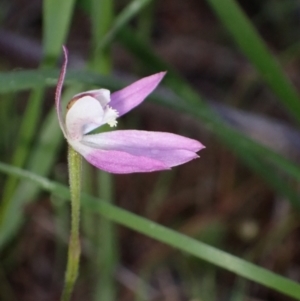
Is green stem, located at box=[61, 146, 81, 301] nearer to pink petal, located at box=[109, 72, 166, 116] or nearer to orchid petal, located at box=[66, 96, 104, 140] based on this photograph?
orchid petal, located at box=[66, 96, 104, 140]

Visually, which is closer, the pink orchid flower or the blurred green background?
the pink orchid flower

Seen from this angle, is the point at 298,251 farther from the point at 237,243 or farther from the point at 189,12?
the point at 189,12

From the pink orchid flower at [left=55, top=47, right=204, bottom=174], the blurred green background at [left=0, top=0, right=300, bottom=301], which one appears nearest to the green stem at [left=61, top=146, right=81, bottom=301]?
the pink orchid flower at [left=55, top=47, right=204, bottom=174]

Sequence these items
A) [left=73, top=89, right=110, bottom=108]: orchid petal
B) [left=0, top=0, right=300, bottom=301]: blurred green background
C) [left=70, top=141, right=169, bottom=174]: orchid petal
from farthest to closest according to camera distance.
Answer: [left=0, top=0, right=300, bottom=301]: blurred green background → [left=73, top=89, right=110, bottom=108]: orchid petal → [left=70, top=141, right=169, bottom=174]: orchid petal

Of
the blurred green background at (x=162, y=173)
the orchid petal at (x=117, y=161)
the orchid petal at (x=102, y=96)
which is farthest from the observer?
the blurred green background at (x=162, y=173)

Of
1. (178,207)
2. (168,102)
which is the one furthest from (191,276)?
(168,102)

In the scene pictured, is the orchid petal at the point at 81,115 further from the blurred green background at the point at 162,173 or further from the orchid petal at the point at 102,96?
the blurred green background at the point at 162,173

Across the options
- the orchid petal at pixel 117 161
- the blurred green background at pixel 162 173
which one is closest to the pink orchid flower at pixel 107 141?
the orchid petal at pixel 117 161
